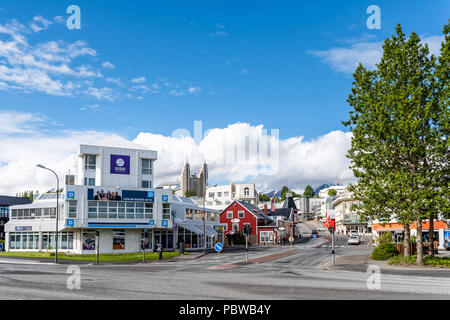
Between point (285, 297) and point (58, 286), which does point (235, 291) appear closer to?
point (285, 297)

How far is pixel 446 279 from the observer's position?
78.9 feet

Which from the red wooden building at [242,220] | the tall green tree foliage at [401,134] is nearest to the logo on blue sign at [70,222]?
the tall green tree foliage at [401,134]

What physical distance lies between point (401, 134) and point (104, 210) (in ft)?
118

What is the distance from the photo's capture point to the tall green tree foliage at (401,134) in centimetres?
3014

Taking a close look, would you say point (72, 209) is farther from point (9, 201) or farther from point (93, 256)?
point (9, 201)

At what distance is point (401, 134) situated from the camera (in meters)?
31.0

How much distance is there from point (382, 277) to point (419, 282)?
2.76 meters

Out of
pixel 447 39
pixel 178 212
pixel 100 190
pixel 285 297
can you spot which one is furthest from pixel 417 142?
pixel 178 212

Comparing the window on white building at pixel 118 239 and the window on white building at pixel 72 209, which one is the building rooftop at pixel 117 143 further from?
the window on white building at pixel 118 239

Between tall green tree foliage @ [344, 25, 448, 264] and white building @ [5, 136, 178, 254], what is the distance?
1184 inches

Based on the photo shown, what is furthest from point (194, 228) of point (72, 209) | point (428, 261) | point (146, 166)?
point (428, 261)

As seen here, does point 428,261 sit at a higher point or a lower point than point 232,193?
lower

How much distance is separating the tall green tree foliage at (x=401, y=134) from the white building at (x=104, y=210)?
3007 cm

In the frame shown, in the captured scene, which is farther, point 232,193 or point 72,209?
point 232,193
